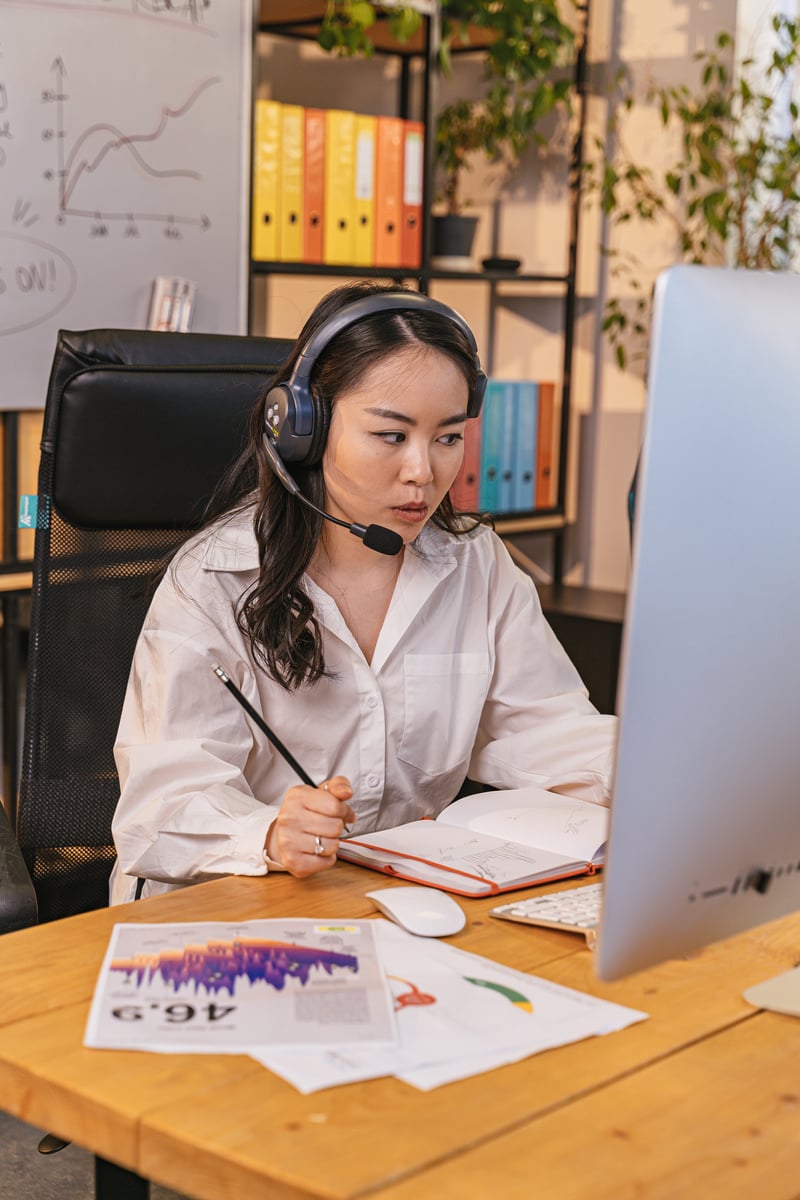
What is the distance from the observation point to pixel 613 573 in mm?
3773

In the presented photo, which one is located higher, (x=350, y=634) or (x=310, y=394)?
(x=310, y=394)

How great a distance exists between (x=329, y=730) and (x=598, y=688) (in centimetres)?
172

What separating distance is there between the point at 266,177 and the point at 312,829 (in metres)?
2.09

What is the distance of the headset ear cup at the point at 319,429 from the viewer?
146 cm

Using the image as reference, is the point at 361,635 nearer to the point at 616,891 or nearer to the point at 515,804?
the point at 515,804

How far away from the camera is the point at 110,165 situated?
2668 millimetres

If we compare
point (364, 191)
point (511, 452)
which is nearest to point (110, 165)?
point (364, 191)

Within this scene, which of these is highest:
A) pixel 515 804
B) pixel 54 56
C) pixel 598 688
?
pixel 54 56

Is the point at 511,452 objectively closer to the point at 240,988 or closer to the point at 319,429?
the point at 319,429

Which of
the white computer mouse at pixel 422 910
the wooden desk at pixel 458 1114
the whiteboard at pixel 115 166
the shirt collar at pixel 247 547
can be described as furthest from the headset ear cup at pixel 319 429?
the whiteboard at pixel 115 166

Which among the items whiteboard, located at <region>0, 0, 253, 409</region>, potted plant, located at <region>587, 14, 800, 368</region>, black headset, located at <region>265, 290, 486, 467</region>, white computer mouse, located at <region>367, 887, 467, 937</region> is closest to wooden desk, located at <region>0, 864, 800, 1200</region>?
white computer mouse, located at <region>367, 887, 467, 937</region>

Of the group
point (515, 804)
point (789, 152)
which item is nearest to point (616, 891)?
point (515, 804)

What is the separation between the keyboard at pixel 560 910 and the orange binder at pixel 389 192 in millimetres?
2259

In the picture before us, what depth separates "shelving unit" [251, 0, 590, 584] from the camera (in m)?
3.11
